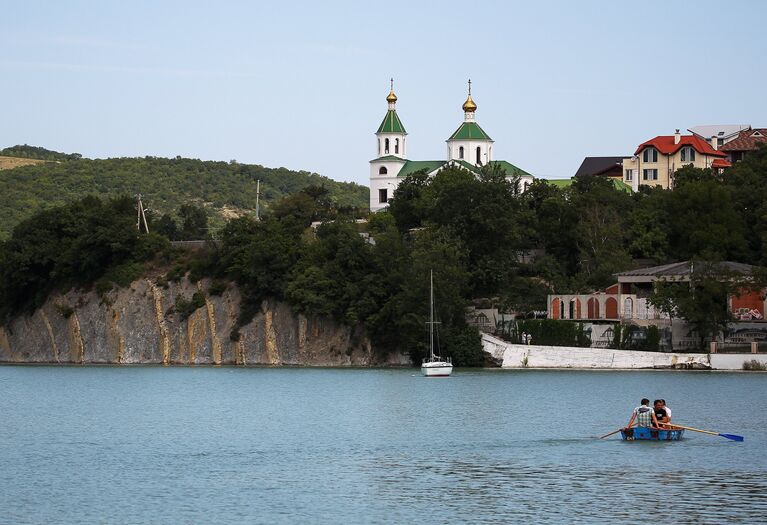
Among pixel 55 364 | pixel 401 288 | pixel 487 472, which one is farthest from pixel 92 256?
pixel 487 472

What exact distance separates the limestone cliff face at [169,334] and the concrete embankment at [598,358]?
796cm

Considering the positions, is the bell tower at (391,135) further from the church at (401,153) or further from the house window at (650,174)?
the house window at (650,174)

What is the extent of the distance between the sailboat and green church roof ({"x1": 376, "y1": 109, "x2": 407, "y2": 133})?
61.4 meters

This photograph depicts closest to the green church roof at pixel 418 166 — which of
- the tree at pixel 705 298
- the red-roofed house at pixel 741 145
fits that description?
the red-roofed house at pixel 741 145

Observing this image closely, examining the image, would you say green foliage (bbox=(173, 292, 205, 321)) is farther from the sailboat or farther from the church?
the church

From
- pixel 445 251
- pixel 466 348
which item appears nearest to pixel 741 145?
pixel 445 251

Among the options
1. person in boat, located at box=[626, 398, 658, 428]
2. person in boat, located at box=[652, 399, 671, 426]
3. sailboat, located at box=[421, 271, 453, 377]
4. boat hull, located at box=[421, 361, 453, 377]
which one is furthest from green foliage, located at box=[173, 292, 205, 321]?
person in boat, located at box=[652, 399, 671, 426]

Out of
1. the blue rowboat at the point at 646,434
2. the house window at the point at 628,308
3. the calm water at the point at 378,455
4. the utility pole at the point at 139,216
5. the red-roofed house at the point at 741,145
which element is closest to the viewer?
→ the calm water at the point at 378,455

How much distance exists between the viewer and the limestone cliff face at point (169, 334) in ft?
342

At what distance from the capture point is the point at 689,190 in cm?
10844

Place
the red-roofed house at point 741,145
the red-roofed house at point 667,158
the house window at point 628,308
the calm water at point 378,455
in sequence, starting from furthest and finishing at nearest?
the red-roofed house at point 741,145, the red-roofed house at point 667,158, the house window at point 628,308, the calm water at point 378,455

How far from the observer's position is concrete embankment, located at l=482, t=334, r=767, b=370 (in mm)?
91188

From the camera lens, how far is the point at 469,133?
15375 cm

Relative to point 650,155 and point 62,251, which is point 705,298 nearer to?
point 650,155
